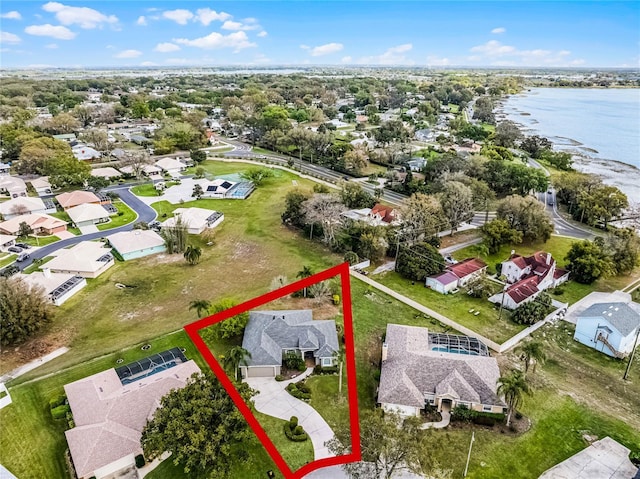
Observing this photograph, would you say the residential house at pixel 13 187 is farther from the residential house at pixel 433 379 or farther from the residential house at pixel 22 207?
the residential house at pixel 433 379

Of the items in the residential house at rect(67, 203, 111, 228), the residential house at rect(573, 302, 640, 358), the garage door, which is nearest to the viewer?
the garage door

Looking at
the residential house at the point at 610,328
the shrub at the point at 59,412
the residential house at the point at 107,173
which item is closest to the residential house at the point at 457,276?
the residential house at the point at 610,328

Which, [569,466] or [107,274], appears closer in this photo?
[569,466]

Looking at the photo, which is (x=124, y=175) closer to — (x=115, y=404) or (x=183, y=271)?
(x=183, y=271)

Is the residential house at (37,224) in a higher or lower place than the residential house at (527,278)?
higher

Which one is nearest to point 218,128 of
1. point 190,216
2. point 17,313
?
point 190,216

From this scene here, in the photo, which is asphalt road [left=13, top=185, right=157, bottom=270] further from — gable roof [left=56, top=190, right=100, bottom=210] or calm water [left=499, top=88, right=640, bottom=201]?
calm water [left=499, top=88, right=640, bottom=201]

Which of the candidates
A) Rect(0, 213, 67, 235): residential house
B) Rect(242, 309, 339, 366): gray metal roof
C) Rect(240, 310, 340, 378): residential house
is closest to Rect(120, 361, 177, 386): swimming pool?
Rect(240, 310, 340, 378): residential house
